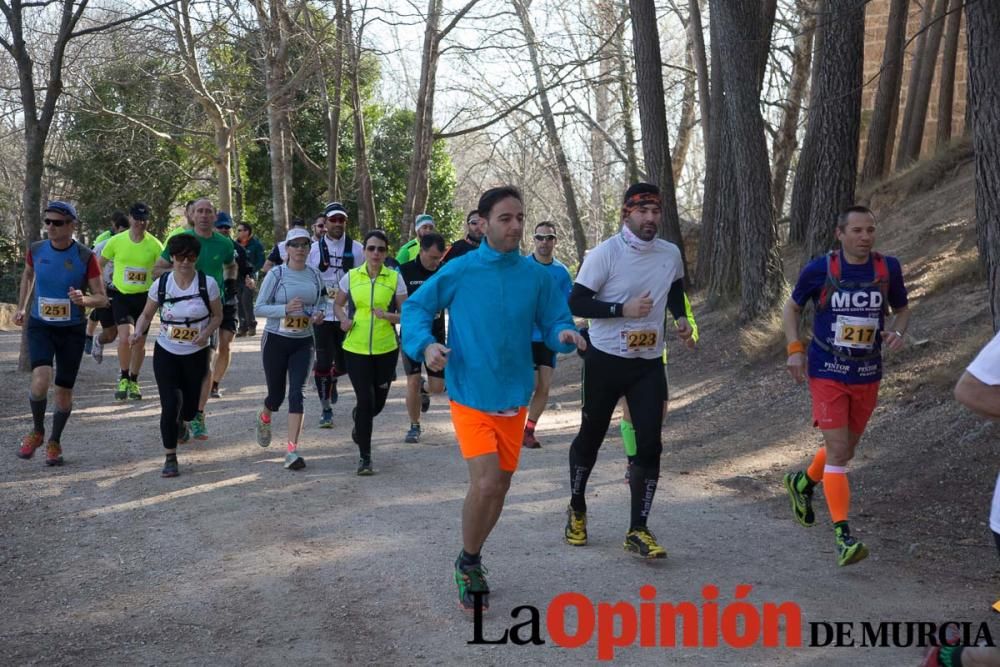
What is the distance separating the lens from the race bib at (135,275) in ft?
46.5

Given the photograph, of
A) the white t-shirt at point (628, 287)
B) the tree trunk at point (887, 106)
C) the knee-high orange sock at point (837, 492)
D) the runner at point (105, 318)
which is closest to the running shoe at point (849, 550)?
the knee-high orange sock at point (837, 492)

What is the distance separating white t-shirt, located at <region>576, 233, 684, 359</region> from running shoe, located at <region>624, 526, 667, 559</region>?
1051 mm

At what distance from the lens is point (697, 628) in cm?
582

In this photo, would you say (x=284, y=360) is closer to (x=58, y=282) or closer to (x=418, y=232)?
(x=58, y=282)

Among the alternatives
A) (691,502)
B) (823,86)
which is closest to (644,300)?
(691,502)

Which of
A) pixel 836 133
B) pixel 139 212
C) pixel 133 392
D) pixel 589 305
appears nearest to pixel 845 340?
pixel 589 305

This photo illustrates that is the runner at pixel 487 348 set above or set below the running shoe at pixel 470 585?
above

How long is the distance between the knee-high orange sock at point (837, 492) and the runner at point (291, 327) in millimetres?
4752

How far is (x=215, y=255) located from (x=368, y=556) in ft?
22.0

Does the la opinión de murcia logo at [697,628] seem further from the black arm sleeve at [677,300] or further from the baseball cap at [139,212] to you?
the baseball cap at [139,212]

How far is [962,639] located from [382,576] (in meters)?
3.08

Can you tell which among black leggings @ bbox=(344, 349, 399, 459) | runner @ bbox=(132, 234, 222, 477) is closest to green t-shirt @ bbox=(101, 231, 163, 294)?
runner @ bbox=(132, 234, 222, 477)

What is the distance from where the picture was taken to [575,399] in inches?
634

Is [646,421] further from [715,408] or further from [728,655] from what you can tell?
[715,408]
